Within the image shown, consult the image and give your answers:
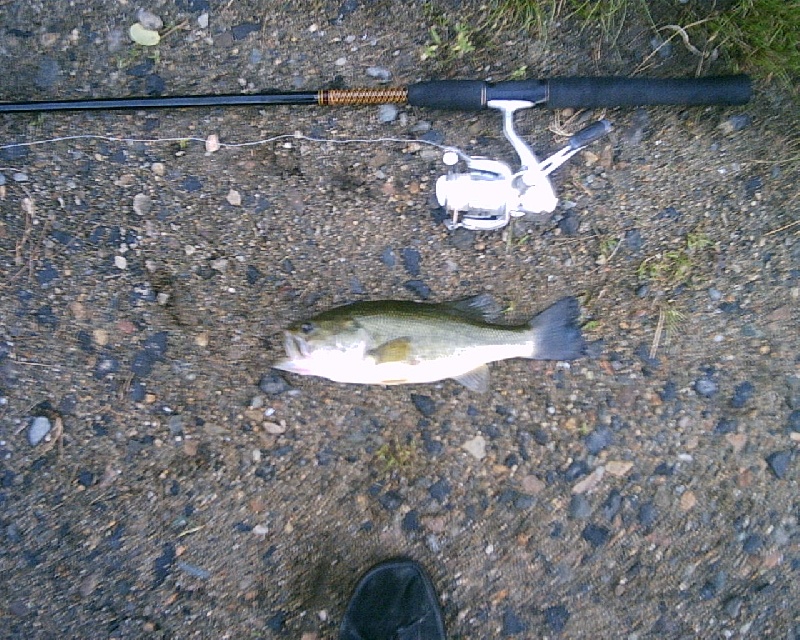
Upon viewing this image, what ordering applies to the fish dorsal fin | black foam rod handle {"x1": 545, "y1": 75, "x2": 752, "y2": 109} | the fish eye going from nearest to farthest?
the fish eye < black foam rod handle {"x1": 545, "y1": 75, "x2": 752, "y2": 109} < the fish dorsal fin

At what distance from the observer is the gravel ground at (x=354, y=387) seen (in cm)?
269

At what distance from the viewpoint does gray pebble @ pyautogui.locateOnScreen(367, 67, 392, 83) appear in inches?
106

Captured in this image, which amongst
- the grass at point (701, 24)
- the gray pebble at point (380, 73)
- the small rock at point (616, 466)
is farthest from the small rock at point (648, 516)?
the gray pebble at point (380, 73)

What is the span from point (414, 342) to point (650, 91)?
1507 millimetres

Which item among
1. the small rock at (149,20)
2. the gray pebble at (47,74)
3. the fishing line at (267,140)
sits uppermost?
the small rock at (149,20)

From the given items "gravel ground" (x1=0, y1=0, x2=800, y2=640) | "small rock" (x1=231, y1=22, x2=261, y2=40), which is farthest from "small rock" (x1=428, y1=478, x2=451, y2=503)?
"small rock" (x1=231, y1=22, x2=261, y2=40)

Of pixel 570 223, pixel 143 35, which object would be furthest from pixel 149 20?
pixel 570 223

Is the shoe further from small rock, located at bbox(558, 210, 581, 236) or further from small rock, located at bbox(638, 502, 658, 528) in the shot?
small rock, located at bbox(558, 210, 581, 236)

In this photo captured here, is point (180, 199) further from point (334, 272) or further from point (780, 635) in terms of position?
point (780, 635)

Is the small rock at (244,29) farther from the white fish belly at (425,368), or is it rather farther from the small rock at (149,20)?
the white fish belly at (425,368)

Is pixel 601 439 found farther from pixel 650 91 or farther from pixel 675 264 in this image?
pixel 650 91

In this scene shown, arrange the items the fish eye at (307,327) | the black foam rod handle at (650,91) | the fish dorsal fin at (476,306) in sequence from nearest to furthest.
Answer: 1. the fish eye at (307,327)
2. the black foam rod handle at (650,91)
3. the fish dorsal fin at (476,306)

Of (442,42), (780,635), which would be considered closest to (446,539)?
(780,635)

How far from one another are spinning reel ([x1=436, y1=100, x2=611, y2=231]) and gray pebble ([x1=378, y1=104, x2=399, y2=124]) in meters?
Result: 0.30
